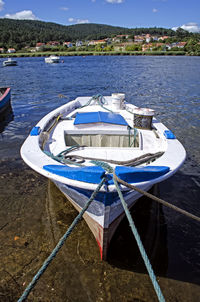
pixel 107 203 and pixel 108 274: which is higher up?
pixel 107 203

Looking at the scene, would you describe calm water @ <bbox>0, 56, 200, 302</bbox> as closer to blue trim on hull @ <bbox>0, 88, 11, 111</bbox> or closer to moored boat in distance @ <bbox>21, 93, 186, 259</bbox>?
blue trim on hull @ <bbox>0, 88, 11, 111</bbox>

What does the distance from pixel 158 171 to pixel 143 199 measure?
2.55 m

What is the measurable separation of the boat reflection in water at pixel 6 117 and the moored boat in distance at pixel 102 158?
6135 millimetres

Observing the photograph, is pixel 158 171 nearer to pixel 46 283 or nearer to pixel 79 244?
pixel 79 244

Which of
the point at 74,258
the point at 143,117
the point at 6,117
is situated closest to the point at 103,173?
the point at 74,258

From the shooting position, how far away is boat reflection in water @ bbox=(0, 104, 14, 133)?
12482 mm

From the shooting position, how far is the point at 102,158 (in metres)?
4.50

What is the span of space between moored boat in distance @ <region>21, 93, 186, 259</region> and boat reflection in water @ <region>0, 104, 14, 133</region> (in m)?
6.14

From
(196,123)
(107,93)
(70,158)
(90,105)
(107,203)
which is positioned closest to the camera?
(107,203)

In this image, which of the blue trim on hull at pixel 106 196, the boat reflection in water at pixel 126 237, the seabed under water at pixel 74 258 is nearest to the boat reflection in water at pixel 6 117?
the seabed under water at pixel 74 258

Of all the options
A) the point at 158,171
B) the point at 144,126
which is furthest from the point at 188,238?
the point at 144,126

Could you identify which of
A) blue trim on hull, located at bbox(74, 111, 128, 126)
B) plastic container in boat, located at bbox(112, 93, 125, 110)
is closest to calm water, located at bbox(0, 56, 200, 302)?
blue trim on hull, located at bbox(74, 111, 128, 126)

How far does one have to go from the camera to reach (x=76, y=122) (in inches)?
240

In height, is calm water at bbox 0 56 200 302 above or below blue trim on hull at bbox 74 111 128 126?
below
